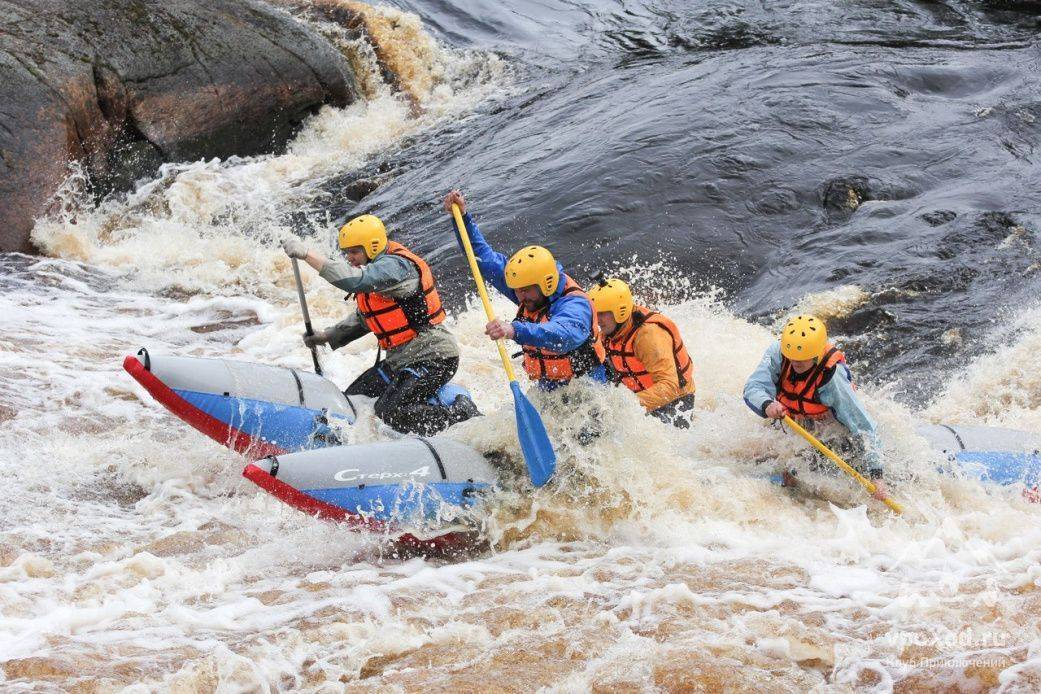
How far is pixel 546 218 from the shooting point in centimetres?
1159

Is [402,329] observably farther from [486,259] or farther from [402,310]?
[486,259]

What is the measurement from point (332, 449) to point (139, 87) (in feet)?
28.3

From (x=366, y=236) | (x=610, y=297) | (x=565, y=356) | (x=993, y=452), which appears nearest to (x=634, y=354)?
(x=610, y=297)

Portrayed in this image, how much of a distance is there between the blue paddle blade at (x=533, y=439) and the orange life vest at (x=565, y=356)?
1.14 ft

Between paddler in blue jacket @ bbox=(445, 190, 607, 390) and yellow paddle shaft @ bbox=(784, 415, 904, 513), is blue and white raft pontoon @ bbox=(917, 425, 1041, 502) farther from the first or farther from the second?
paddler in blue jacket @ bbox=(445, 190, 607, 390)

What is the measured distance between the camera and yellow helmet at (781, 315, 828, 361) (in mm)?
6000

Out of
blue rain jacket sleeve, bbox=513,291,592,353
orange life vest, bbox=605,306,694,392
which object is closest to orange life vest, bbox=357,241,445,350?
blue rain jacket sleeve, bbox=513,291,592,353

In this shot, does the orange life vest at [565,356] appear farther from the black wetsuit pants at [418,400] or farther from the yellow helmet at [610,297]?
the black wetsuit pants at [418,400]

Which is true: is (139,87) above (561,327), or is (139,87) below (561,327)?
above

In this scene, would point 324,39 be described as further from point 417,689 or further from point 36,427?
point 417,689

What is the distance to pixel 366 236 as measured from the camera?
259 inches

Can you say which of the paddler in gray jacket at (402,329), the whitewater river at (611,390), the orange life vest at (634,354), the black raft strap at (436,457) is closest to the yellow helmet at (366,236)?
the paddler in gray jacket at (402,329)

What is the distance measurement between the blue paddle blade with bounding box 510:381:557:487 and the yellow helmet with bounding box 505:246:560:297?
0.56m

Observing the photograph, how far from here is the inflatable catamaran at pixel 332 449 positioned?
5.62 metres
